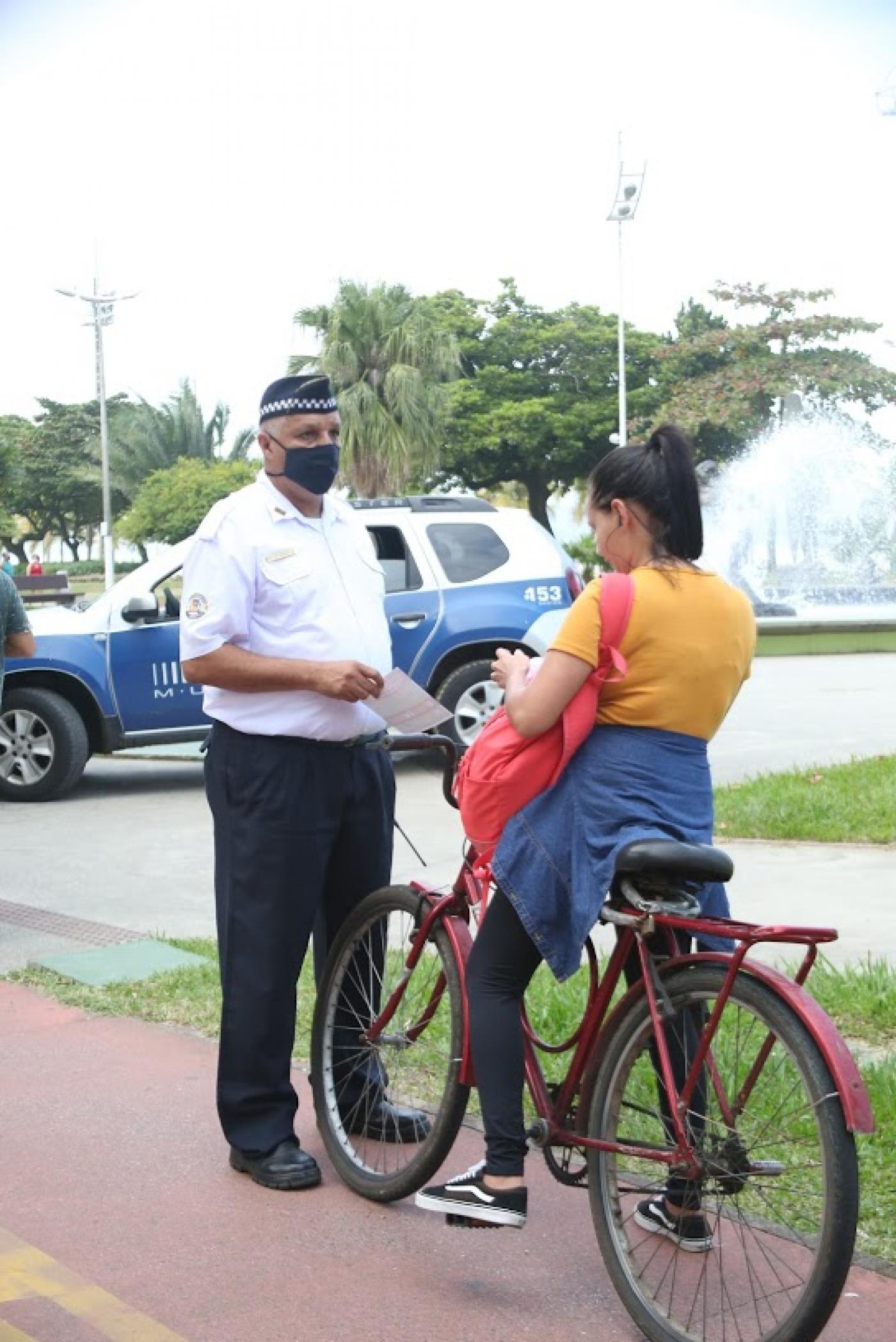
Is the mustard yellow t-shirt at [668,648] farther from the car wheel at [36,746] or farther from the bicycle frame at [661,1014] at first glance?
the car wheel at [36,746]

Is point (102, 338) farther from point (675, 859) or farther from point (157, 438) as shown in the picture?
point (675, 859)

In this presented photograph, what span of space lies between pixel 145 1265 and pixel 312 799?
1202mm

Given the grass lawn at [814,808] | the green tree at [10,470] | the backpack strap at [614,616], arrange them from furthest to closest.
→ the green tree at [10,470] < the grass lawn at [814,808] < the backpack strap at [614,616]

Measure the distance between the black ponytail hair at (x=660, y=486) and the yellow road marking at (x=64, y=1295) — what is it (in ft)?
6.30

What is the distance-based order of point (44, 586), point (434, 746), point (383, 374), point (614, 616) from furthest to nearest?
point (383, 374) < point (44, 586) < point (434, 746) < point (614, 616)

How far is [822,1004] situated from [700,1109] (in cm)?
248

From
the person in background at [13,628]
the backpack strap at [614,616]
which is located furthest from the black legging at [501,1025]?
the person in background at [13,628]

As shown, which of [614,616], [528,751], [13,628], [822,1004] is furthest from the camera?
[13,628]

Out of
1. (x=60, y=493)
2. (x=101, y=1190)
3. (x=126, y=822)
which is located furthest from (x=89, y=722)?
(x=60, y=493)

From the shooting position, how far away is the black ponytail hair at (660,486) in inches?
146

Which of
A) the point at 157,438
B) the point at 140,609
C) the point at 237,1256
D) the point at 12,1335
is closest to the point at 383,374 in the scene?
the point at 157,438

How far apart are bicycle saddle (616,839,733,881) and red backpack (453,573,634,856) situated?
0.27 meters

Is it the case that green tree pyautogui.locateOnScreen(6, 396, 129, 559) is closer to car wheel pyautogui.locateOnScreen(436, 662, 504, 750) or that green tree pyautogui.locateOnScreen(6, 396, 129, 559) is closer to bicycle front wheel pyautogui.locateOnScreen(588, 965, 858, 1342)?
car wheel pyautogui.locateOnScreen(436, 662, 504, 750)

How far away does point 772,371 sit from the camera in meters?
62.4
